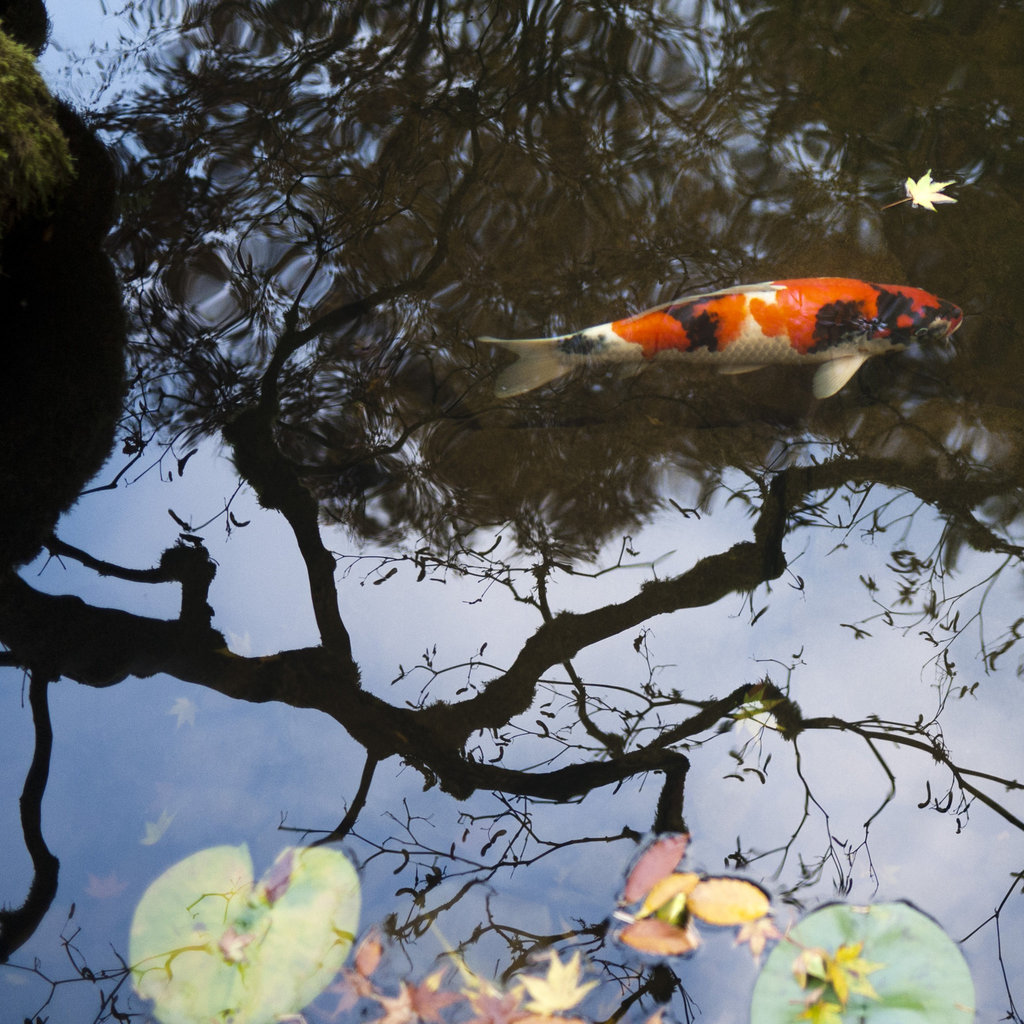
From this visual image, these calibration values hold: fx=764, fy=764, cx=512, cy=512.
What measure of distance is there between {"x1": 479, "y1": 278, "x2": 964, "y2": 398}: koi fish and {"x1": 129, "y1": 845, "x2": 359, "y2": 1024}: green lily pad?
1448 mm

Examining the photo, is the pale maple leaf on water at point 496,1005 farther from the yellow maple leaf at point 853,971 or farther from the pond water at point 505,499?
the yellow maple leaf at point 853,971

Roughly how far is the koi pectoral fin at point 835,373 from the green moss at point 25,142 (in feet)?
8.24

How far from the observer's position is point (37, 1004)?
1.80 metres

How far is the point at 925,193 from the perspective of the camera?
2643 mm

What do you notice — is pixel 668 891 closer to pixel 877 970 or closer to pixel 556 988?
pixel 556 988

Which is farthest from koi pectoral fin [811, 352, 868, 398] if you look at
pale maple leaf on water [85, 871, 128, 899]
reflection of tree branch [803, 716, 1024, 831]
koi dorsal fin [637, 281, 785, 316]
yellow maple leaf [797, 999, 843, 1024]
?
pale maple leaf on water [85, 871, 128, 899]

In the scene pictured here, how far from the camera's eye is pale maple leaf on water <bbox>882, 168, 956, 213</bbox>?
2.63 m

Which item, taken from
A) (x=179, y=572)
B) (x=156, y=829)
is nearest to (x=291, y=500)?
(x=179, y=572)

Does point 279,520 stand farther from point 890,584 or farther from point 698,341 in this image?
point 890,584

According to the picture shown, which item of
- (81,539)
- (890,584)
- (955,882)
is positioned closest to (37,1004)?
(81,539)

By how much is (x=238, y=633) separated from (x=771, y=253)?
209 centimetres

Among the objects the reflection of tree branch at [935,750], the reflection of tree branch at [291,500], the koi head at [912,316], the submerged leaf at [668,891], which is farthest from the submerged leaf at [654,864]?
the koi head at [912,316]

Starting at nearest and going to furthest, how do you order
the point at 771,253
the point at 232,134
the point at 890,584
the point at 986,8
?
the point at 890,584, the point at 771,253, the point at 232,134, the point at 986,8

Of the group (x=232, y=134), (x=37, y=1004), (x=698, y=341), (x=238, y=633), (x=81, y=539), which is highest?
(x=232, y=134)
